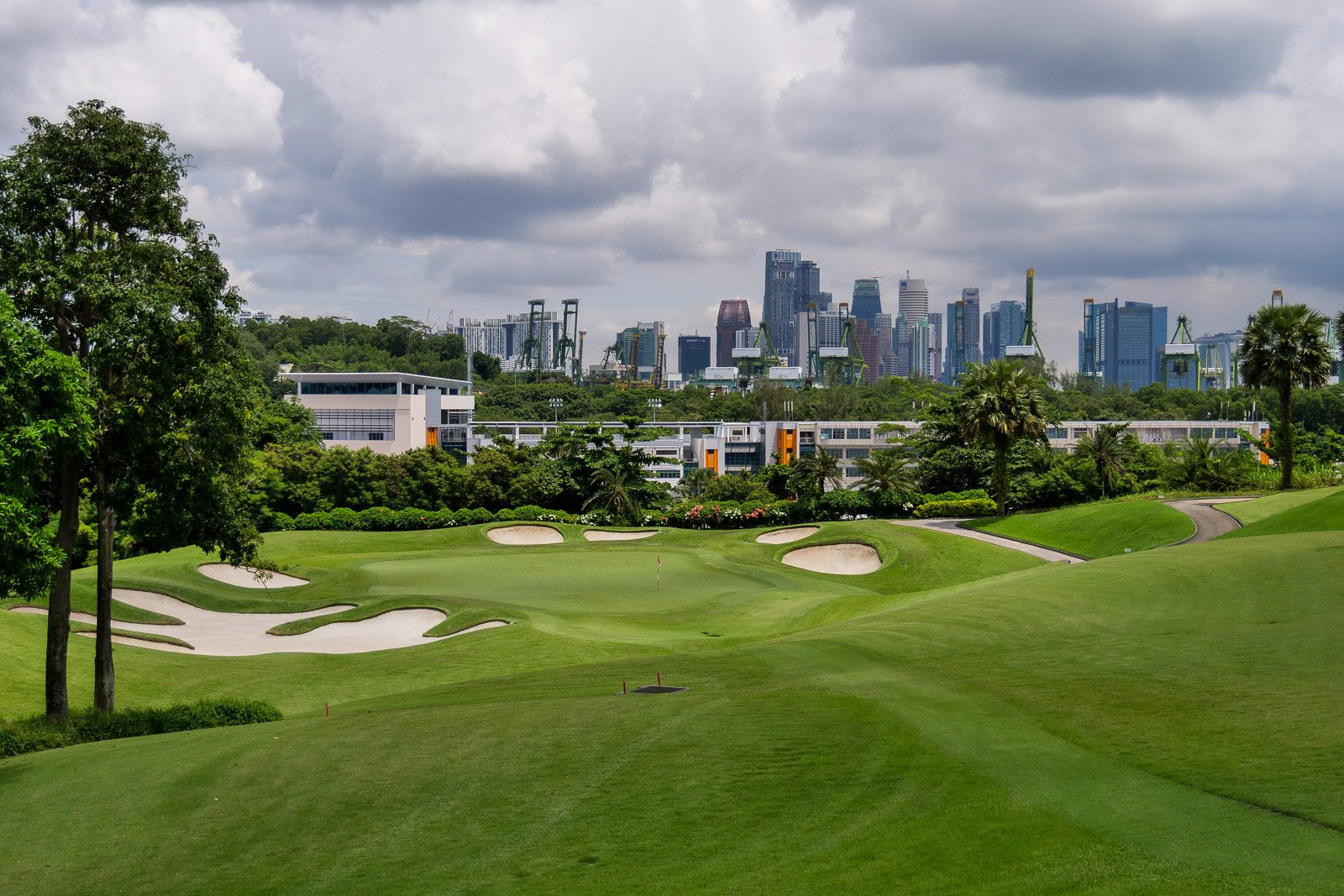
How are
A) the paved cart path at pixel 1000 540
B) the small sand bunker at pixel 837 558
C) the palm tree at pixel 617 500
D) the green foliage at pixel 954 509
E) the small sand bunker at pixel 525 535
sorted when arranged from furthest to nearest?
the palm tree at pixel 617 500, the green foliage at pixel 954 509, the small sand bunker at pixel 525 535, the small sand bunker at pixel 837 558, the paved cart path at pixel 1000 540

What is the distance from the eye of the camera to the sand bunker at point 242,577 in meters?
39.1

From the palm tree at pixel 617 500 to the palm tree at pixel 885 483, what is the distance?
551 inches

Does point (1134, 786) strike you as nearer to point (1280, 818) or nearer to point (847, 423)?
point (1280, 818)

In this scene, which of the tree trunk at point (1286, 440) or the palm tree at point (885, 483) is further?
the palm tree at point (885, 483)

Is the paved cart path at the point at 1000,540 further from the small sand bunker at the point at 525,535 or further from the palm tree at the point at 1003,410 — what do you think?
the small sand bunker at the point at 525,535

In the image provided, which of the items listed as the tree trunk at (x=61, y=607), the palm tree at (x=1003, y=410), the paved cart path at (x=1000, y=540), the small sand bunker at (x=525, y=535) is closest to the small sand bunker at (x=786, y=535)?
the paved cart path at (x=1000, y=540)

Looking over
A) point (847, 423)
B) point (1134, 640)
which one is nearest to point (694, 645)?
point (1134, 640)

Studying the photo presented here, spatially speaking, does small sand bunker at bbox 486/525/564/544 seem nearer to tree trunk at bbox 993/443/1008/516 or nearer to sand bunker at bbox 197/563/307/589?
sand bunker at bbox 197/563/307/589

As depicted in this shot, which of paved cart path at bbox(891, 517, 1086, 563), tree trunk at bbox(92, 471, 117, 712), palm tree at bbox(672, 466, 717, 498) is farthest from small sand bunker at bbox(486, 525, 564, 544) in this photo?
palm tree at bbox(672, 466, 717, 498)

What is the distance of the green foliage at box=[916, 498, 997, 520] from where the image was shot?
63.9 m

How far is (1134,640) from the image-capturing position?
60.9 ft

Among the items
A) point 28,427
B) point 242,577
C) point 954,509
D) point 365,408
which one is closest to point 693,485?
point 365,408

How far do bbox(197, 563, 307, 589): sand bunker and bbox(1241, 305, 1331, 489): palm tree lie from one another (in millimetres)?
43678

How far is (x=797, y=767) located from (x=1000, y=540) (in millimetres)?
40806
